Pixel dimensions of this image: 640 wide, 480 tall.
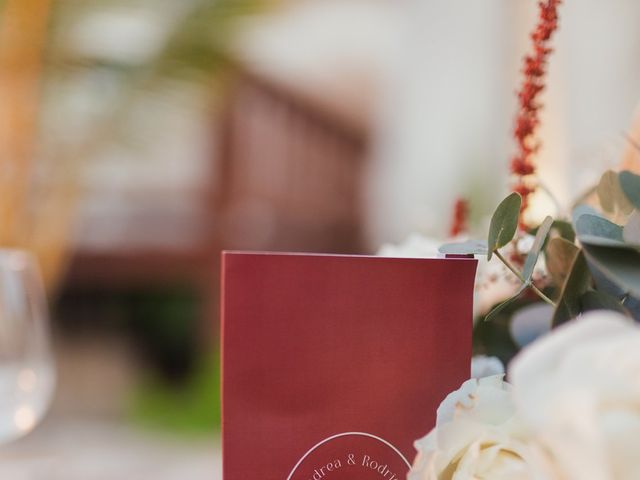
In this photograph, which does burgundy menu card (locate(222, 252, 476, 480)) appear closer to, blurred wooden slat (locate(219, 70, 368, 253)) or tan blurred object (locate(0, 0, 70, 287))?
tan blurred object (locate(0, 0, 70, 287))

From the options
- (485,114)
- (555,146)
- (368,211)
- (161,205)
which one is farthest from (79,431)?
(368,211)

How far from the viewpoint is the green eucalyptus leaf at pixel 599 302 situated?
0.98ft

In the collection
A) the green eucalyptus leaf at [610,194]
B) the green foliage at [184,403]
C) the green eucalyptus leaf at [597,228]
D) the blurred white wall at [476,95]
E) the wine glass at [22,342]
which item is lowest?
the green foliage at [184,403]

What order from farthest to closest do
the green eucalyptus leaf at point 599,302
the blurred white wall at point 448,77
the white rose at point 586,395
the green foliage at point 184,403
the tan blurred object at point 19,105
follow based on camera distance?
1. the blurred white wall at point 448,77
2. the green foliage at point 184,403
3. the tan blurred object at point 19,105
4. the green eucalyptus leaf at point 599,302
5. the white rose at point 586,395

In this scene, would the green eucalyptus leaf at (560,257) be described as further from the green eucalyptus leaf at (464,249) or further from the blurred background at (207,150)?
the blurred background at (207,150)

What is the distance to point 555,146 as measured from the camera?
1.45m

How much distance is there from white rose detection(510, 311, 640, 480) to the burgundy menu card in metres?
0.09

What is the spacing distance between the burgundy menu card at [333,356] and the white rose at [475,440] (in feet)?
0.09

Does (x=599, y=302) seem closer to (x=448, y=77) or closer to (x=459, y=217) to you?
(x=459, y=217)

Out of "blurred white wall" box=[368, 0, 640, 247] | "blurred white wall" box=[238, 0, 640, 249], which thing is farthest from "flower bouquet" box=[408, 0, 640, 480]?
"blurred white wall" box=[368, 0, 640, 247]

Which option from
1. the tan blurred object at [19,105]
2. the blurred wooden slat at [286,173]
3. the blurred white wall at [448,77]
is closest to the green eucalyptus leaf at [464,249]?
the blurred white wall at [448,77]

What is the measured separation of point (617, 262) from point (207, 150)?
280 centimetres

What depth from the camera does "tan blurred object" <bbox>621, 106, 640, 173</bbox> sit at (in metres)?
0.39

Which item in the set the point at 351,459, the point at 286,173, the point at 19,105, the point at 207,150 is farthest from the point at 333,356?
the point at 286,173
